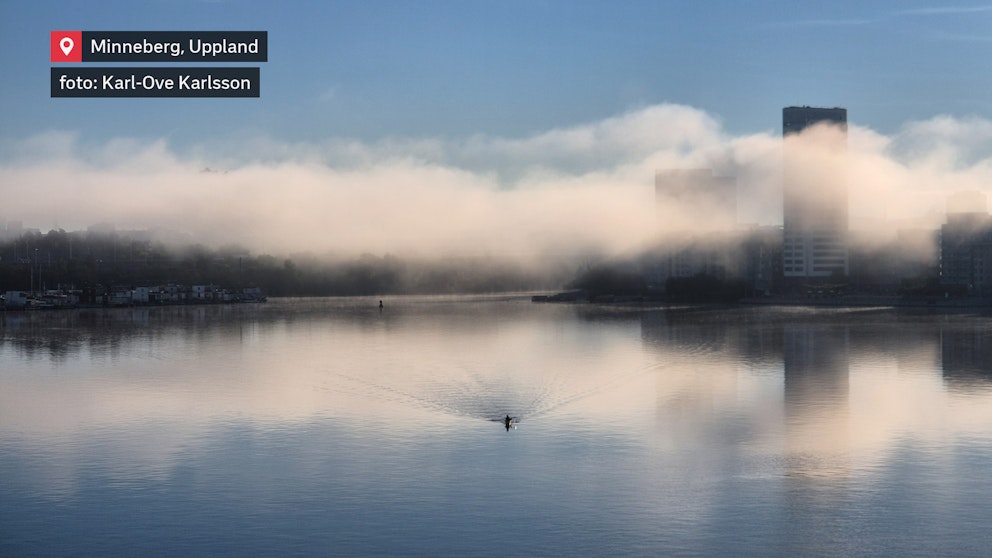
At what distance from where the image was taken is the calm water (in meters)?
18.3

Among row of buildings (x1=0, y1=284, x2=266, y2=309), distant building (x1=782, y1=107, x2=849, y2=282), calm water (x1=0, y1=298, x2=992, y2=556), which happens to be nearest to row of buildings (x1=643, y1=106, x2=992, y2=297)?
Answer: distant building (x1=782, y1=107, x2=849, y2=282)

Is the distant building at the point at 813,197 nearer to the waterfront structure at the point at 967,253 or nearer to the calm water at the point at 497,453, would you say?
the waterfront structure at the point at 967,253

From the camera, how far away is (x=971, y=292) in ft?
437

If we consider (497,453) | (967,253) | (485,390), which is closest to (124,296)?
(485,390)

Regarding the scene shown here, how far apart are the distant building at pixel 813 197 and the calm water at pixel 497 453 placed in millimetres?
128338

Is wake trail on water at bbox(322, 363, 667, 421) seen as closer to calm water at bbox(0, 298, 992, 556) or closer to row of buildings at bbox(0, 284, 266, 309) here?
calm water at bbox(0, 298, 992, 556)

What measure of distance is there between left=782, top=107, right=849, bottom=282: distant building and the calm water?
128338mm

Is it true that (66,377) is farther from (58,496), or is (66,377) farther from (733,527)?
(733,527)

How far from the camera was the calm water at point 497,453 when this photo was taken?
18312 millimetres

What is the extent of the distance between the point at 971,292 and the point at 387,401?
117 metres

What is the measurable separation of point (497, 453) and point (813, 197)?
170458mm

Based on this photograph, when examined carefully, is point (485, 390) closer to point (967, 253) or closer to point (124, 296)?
point (124, 296)

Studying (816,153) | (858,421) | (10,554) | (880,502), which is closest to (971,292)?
(816,153)

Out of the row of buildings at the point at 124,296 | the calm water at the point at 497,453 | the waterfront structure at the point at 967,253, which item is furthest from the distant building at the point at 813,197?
the calm water at the point at 497,453
